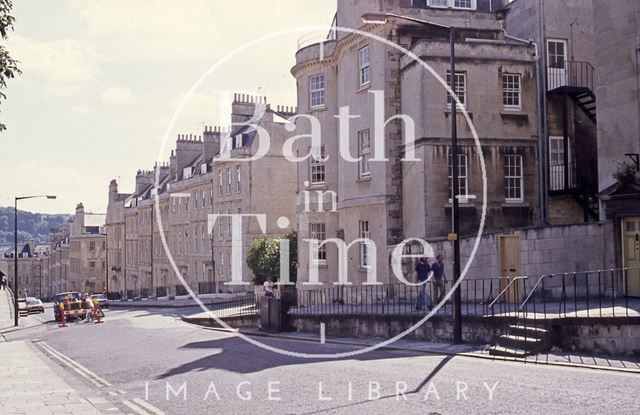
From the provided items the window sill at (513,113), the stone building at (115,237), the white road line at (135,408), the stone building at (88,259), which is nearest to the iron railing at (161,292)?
the stone building at (115,237)

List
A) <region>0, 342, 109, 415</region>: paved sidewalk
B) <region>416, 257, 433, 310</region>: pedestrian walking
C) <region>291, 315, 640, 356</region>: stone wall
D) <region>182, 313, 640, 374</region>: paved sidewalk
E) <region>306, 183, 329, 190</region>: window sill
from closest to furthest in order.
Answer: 1. <region>0, 342, 109, 415</region>: paved sidewalk
2. <region>182, 313, 640, 374</region>: paved sidewalk
3. <region>291, 315, 640, 356</region>: stone wall
4. <region>416, 257, 433, 310</region>: pedestrian walking
5. <region>306, 183, 329, 190</region>: window sill

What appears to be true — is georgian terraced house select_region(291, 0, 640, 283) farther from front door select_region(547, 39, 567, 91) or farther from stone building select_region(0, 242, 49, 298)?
stone building select_region(0, 242, 49, 298)

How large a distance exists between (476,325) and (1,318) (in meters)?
41.5

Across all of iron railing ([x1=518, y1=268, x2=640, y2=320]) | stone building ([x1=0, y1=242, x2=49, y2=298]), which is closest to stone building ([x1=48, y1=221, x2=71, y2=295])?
stone building ([x1=0, y1=242, x2=49, y2=298])

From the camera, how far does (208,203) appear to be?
196 ft

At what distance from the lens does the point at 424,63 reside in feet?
87.8

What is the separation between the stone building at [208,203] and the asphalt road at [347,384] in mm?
20969

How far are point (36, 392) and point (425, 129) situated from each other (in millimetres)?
17262

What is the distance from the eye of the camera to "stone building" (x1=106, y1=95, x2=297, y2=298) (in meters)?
52.0

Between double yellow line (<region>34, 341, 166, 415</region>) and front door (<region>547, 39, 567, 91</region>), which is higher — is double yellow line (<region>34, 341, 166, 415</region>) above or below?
below

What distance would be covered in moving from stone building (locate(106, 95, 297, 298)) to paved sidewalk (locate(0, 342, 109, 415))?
18.6m

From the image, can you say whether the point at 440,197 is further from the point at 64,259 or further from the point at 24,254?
the point at 24,254

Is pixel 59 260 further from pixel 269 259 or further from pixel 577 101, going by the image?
pixel 577 101

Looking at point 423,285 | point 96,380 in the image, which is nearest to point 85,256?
point 423,285
